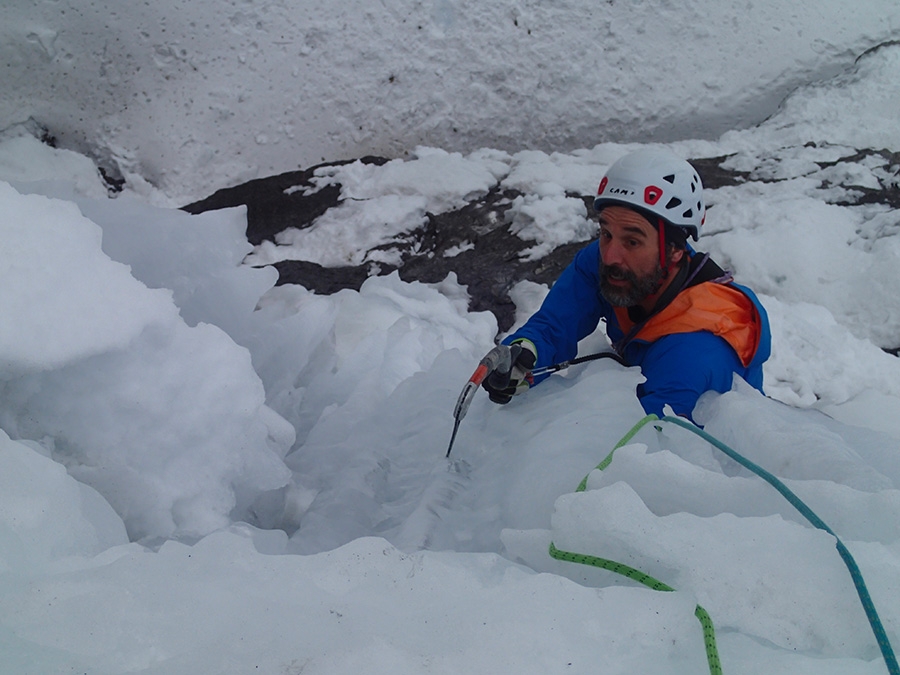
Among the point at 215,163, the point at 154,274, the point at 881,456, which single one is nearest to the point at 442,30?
the point at 215,163

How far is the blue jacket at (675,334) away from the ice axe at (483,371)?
0.21 m

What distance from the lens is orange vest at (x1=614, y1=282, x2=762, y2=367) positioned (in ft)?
6.64

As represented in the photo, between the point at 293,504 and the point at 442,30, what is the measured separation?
11.8 ft

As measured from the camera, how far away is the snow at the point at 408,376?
94 centimetres

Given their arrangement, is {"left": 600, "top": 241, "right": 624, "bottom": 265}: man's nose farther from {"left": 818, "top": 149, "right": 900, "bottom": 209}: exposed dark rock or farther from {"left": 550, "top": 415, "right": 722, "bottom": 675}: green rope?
{"left": 818, "top": 149, "right": 900, "bottom": 209}: exposed dark rock

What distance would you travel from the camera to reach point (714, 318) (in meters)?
2.03

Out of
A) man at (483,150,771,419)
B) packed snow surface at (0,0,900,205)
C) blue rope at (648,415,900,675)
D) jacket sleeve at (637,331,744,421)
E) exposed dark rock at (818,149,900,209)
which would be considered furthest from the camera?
packed snow surface at (0,0,900,205)

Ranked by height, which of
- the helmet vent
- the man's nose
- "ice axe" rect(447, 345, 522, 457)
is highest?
the helmet vent

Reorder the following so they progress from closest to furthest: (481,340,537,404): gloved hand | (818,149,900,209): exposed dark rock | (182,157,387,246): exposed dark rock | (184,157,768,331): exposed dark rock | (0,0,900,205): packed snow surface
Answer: (481,340,537,404): gloved hand → (184,157,768,331): exposed dark rock → (818,149,900,209): exposed dark rock → (182,157,387,246): exposed dark rock → (0,0,900,205): packed snow surface

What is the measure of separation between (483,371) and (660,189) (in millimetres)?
777

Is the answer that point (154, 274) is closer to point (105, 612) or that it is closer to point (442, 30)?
point (105, 612)

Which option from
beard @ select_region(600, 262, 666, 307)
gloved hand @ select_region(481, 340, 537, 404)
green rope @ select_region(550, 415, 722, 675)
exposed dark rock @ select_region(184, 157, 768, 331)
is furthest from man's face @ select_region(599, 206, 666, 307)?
exposed dark rock @ select_region(184, 157, 768, 331)

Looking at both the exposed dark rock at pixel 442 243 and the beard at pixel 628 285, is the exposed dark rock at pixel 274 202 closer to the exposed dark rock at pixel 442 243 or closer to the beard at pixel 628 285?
the exposed dark rock at pixel 442 243

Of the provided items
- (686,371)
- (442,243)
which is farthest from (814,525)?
(442,243)
